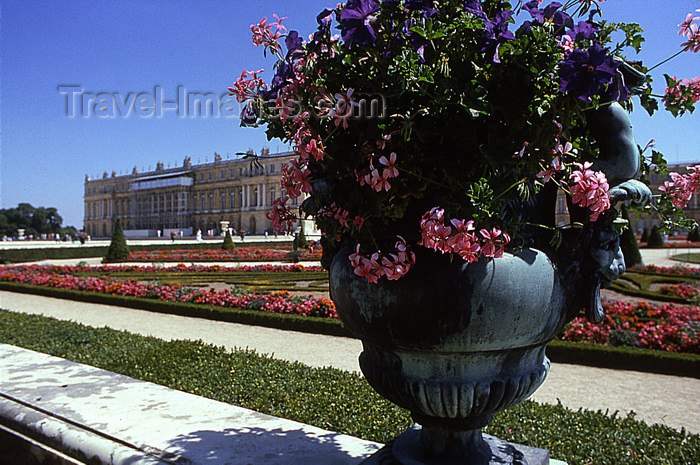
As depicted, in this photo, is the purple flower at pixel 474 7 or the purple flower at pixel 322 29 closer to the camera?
the purple flower at pixel 474 7

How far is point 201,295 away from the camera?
274 inches

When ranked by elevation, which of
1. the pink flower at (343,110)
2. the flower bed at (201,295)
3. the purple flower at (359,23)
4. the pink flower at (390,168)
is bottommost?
the flower bed at (201,295)

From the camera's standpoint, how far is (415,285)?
1129 millimetres

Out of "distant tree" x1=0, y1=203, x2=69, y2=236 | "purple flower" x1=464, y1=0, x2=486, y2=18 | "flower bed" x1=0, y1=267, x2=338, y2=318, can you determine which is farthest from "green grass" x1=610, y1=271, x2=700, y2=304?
"distant tree" x1=0, y1=203, x2=69, y2=236

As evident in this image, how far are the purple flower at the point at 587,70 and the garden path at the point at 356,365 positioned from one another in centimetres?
217

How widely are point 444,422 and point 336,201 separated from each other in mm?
646

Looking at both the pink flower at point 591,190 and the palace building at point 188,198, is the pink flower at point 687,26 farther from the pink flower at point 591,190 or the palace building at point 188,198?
the palace building at point 188,198

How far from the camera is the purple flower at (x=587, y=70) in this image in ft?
3.09

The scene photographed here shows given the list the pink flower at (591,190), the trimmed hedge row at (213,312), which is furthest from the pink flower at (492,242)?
the trimmed hedge row at (213,312)

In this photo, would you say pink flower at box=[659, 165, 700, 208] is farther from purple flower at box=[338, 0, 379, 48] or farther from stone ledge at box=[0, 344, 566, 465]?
stone ledge at box=[0, 344, 566, 465]

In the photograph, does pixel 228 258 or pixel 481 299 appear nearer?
pixel 481 299

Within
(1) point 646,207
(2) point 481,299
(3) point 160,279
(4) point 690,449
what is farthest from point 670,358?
(3) point 160,279

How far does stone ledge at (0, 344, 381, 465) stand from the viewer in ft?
5.54

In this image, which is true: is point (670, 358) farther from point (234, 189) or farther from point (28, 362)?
point (234, 189)
